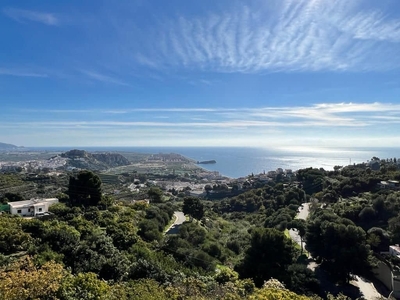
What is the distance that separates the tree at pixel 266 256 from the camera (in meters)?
15.7

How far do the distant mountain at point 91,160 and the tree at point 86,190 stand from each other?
107m

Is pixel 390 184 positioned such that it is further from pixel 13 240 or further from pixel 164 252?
pixel 13 240

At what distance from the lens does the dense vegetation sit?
9672 millimetres

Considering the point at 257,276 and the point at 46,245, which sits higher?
the point at 46,245

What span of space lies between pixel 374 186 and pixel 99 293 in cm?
3324

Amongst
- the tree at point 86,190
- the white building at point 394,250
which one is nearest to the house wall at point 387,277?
the white building at point 394,250

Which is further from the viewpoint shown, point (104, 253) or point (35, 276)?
point (104, 253)

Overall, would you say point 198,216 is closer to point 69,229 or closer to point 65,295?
point 69,229

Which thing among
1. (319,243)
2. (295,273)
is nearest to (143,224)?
(295,273)

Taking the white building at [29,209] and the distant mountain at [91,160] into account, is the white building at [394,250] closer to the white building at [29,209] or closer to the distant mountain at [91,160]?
the white building at [29,209]

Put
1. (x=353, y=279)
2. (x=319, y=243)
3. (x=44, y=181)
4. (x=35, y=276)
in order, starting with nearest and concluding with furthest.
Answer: (x=35, y=276), (x=353, y=279), (x=319, y=243), (x=44, y=181)

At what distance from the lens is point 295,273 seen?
16172 mm

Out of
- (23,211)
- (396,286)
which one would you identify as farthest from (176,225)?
(396,286)

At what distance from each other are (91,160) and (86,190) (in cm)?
12149
